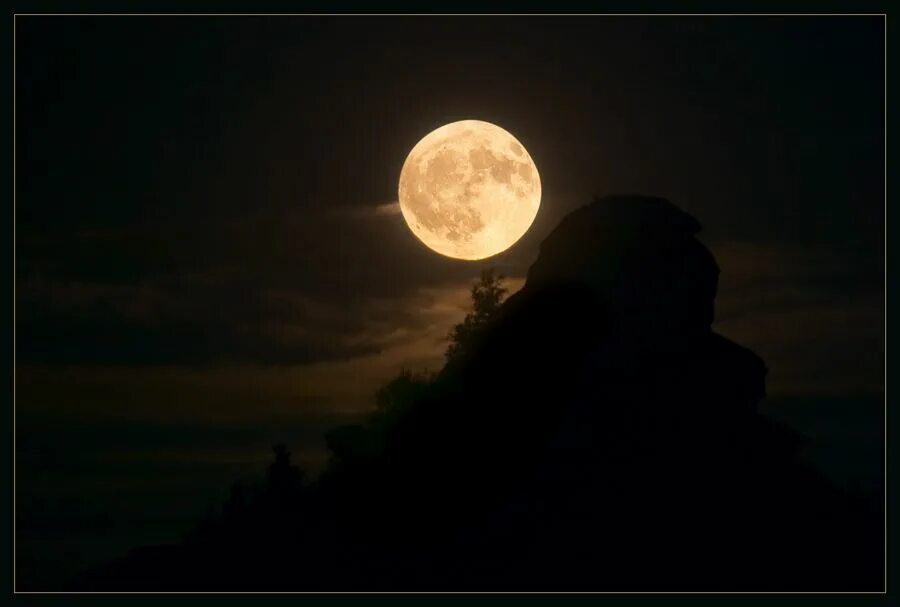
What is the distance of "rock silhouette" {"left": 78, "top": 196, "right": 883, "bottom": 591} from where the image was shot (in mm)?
44125

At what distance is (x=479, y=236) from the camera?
1780 inches

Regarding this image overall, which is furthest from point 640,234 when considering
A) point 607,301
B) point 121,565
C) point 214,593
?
point 121,565

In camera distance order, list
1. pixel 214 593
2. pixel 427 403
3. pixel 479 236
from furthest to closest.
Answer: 1. pixel 427 403
2. pixel 479 236
3. pixel 214 593

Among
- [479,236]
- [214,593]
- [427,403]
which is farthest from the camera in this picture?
[427,403]

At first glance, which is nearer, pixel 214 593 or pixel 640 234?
Result: pixel 214 593

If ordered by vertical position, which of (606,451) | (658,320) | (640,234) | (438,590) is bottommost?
(438,590)

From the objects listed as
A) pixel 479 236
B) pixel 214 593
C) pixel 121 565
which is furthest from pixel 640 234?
pixel 121 565

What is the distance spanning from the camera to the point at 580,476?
45.9 metres

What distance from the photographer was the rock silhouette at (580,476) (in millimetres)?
44125

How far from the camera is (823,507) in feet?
150

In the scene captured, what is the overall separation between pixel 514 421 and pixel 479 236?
765 cm

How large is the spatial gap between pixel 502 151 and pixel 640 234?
8041 millimetres

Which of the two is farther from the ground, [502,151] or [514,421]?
[502,151]

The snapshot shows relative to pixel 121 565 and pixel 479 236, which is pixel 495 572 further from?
pixel 121 565
